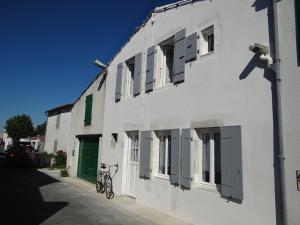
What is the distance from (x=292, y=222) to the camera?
4.55 metres

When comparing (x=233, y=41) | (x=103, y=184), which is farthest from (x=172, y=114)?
(x=103, y=184)

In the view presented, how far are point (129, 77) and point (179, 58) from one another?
348cm

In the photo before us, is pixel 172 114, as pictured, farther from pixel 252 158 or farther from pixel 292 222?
pixel 292 222

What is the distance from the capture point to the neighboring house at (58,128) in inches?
933

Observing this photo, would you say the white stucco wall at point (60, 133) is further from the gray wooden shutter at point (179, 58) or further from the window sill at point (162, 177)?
the gray wooden shutter at point (179, 58)

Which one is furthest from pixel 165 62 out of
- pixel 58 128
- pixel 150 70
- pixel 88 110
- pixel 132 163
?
pixel 58 128

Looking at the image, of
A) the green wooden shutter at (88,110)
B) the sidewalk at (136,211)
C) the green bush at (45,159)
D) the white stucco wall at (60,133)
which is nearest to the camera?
the sidewalk at (136,211)

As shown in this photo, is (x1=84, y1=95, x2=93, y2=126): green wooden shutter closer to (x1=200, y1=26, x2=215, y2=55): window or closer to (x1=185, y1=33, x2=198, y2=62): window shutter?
(x1=185, y1=33, x2=198, y2=62): window shutter

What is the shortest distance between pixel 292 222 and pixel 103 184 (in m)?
7.33

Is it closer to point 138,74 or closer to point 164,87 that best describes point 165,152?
point 164,87

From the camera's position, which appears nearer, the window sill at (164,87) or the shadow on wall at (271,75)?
the shadow on wall at (271,75)

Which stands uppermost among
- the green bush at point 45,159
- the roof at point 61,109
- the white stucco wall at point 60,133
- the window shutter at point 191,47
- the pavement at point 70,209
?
the roof at point 61,109

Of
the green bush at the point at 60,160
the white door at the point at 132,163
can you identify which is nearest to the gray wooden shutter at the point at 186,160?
the white door at the point at 132,163

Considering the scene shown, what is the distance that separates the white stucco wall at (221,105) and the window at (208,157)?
0.28 metres
